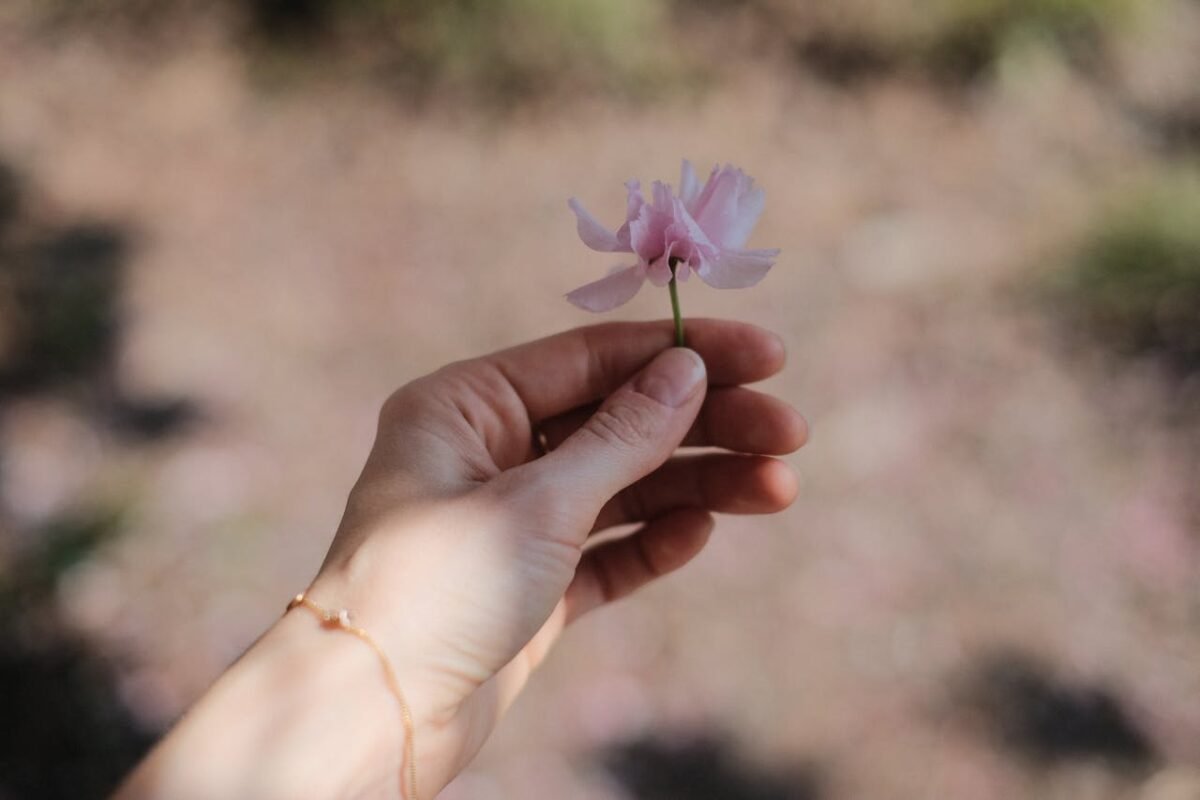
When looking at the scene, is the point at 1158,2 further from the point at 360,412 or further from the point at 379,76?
the point at 360,412

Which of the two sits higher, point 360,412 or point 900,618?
point 360,412

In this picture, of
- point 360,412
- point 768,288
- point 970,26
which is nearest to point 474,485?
point 360,412

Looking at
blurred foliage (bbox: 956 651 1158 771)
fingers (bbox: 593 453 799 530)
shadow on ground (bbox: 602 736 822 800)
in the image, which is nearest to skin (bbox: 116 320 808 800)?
fingers (bbox: 593 453 799 530)

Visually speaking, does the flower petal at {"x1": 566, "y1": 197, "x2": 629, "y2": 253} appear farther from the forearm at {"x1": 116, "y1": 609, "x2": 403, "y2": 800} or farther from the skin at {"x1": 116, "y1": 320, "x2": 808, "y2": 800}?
the forearm at {"x1": 116, "y1": 609, "x2": 403, "y2": 800}

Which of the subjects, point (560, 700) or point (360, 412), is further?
point (360, 412)

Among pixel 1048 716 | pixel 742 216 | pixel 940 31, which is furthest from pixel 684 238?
pixel 940 31

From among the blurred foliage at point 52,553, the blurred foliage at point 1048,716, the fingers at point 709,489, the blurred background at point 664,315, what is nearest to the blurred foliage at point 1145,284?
the blurred background at point 664,315
